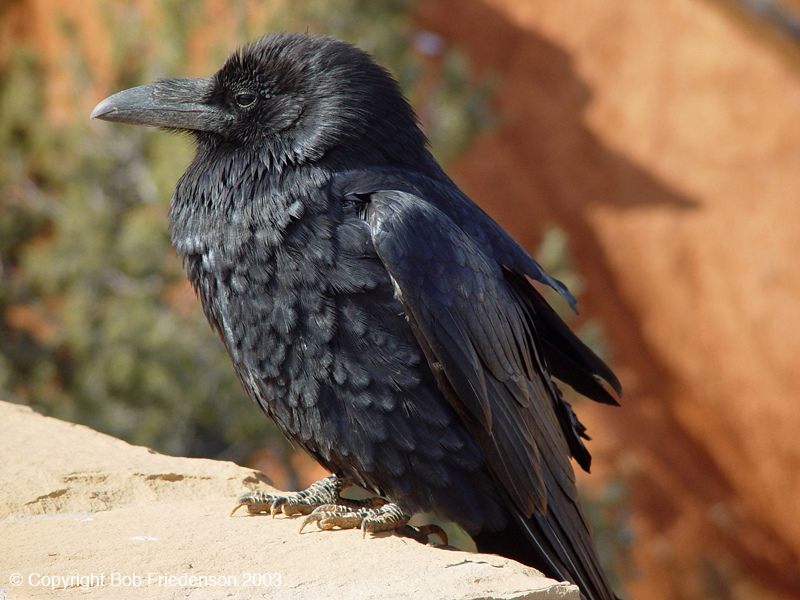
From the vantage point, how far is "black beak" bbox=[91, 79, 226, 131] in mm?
3443

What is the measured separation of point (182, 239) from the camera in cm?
325

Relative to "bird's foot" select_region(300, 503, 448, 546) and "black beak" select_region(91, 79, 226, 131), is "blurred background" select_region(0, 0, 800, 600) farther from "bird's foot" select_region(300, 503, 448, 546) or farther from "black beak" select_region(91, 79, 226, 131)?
"bird's foot" select_region(300, 503, 448, 546)

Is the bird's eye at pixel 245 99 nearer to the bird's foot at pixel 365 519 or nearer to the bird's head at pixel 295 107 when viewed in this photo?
the bird's head at pixel 295 107

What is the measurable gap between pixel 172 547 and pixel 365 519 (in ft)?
2.39

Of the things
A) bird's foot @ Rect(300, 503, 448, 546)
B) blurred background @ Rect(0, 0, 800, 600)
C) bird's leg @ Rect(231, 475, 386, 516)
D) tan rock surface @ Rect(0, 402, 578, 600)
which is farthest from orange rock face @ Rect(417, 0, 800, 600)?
tan rock surface @ Rect(0, 402, 578, 600)

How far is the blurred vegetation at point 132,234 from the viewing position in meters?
7.60

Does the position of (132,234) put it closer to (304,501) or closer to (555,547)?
(304,501)

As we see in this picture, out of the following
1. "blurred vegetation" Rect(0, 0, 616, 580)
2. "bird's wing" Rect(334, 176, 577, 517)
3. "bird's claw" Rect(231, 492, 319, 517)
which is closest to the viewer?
"bird's wing" Rect(334, 176, 577, 517)

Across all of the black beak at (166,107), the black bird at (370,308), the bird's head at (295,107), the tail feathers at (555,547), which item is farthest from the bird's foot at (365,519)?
the black beak at (166,107)

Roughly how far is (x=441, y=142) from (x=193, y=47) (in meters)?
2.86

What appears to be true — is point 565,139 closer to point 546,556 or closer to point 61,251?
point 61,251

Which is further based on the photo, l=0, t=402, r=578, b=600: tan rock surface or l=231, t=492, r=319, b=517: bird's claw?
l=231, t=492, r=319, b=517: bird's claw

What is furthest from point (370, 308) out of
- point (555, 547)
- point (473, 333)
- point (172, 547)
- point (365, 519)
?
point (555, 547)

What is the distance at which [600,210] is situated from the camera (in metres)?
11.7
